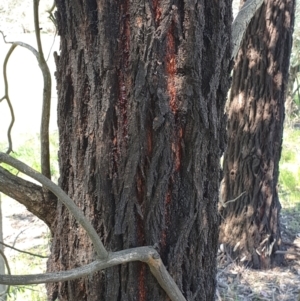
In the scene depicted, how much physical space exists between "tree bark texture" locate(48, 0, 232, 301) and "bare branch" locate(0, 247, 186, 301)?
34mm

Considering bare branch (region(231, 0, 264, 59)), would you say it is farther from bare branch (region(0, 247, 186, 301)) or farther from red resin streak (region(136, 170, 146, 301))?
bare branch (region(0, 247, 186, 301))

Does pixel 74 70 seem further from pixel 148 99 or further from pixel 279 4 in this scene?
pixel 279 4

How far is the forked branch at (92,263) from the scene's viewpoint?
90 centimetres

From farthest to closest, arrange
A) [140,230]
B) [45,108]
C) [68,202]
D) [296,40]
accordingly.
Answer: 1. [296,40]
2. [45,108]
3. [140,230]
4. [68,202]

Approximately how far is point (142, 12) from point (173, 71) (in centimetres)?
12

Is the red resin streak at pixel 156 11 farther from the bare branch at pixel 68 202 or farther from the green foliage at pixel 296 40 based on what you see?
the green foliage at pixel 296 40

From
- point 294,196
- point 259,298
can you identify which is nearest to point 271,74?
point 259,298

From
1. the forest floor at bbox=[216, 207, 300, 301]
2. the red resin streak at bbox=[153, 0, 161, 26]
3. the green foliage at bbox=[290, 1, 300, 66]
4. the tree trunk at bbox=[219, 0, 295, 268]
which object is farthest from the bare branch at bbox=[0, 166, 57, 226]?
the green foliage at bbox=[290, 1, 300, 66]

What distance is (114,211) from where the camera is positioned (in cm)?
102

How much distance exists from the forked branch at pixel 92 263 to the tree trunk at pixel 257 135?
234 centimetres

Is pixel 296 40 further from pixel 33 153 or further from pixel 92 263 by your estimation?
pixel 92 263

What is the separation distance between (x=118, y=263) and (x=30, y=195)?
0.28 metres

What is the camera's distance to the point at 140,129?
982 mm

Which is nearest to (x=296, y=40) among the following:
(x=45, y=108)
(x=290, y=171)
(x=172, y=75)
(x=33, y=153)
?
(x=290, y=171)
